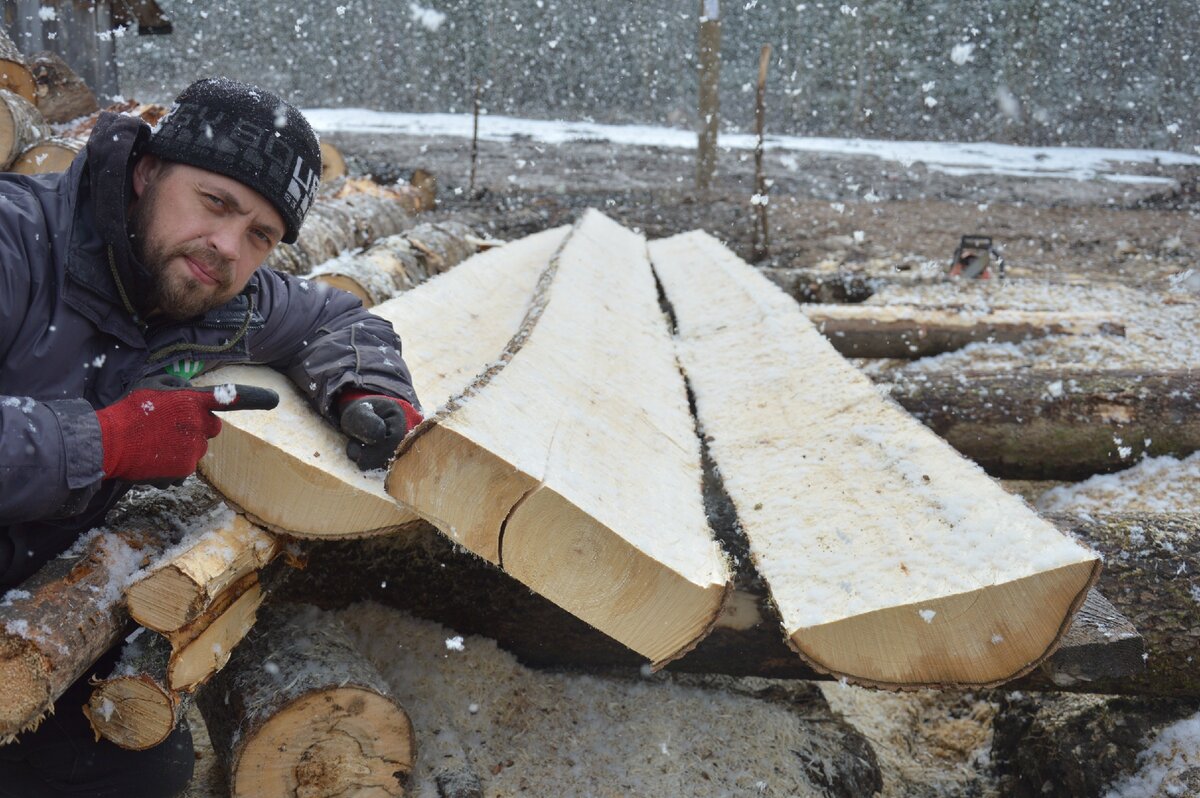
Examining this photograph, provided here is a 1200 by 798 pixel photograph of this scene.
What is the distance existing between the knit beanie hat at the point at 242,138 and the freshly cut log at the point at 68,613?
2.60 ft

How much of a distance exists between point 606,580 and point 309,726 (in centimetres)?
78

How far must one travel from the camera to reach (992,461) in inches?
129

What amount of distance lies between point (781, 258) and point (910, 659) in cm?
693

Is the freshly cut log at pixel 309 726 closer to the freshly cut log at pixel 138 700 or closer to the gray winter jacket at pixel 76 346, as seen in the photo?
the freshly cut log at pixel 138 700

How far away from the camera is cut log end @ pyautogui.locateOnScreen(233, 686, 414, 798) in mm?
1788

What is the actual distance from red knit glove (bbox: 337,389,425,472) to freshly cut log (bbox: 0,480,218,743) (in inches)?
17.8

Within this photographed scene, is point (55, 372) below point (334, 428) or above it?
above

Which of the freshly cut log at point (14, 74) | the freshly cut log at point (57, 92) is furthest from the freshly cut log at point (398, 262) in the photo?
the freshly cut log at point (57, 92)

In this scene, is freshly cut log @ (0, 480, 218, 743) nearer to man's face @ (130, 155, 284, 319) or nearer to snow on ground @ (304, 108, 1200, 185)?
A: man's face @ (130, 155, 284, 319)

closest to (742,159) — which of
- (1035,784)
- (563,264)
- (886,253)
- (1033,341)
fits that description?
(886,253)

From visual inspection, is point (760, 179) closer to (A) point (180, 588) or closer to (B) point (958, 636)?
(B) point (958, 636)

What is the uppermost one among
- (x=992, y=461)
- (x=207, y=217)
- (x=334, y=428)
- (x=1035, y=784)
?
(x=207, y=217)

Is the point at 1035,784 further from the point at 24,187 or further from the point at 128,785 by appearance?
the point at 24,187

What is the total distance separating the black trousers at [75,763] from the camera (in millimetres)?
1853
